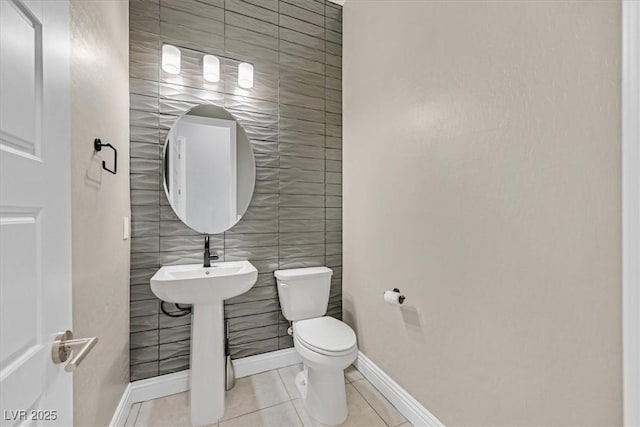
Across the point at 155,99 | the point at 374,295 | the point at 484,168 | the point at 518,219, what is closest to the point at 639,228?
the point at 518,219

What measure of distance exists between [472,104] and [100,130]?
1.63m

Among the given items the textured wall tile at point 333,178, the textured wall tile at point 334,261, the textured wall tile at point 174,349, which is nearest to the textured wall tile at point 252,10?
the textured wall tile at point 333,178

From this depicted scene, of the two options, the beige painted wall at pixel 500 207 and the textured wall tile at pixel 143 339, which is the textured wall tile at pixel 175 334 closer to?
the textured wall tile at pixel 143 339

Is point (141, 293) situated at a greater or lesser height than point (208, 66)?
lesser

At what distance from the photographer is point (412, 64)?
1560 mm

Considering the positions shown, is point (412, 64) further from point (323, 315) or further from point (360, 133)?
point (323, 315)

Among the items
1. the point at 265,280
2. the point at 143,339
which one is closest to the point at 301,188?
the point at 265,280

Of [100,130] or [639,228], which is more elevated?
[100,130]

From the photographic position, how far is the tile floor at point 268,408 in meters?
1.55

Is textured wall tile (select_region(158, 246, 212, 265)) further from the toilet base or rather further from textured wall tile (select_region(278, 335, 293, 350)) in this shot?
the toilet base

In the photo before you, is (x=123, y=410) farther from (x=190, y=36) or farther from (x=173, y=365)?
(x=190, y=36)

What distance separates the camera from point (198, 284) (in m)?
1.46

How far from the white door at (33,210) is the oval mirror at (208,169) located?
119cm

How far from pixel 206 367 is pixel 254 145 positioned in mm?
1439
